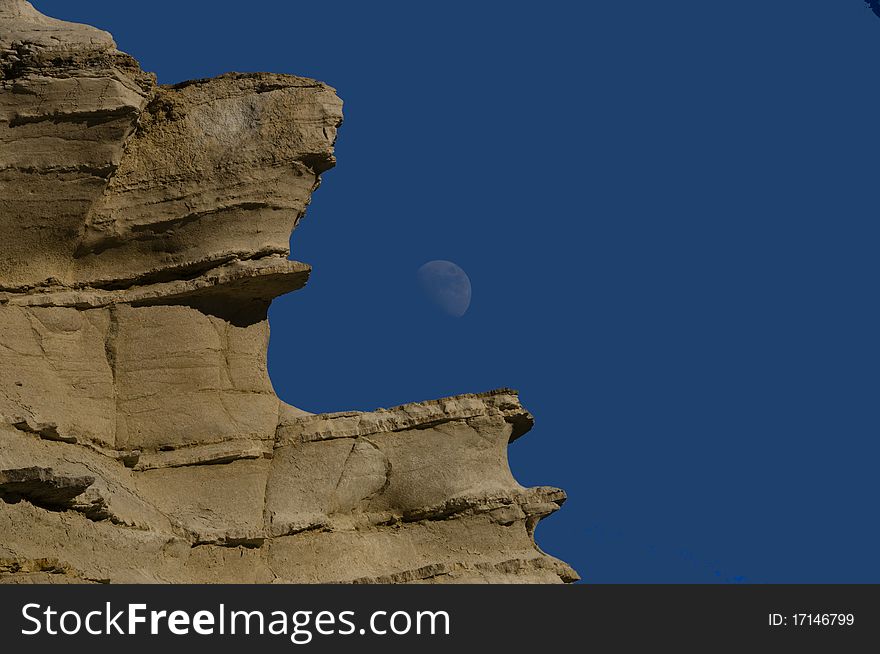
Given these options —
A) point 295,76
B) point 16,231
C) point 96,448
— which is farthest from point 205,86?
point 96,448

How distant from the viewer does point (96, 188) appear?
20547 millimetres

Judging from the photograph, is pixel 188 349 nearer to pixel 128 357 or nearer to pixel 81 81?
pixel 128 357

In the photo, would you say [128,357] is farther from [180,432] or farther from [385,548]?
[385,548]

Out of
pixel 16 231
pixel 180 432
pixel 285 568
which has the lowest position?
pixel 285 568

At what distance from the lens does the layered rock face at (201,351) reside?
785 inches

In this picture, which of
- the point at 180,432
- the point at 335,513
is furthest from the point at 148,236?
the point at 335,513

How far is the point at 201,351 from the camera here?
20.8m

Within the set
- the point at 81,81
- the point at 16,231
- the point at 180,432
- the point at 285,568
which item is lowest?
the point at 285,568

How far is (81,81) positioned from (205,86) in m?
1.46

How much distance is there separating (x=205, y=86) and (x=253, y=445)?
3.78 m

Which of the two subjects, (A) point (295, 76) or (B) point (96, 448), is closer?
(B) point (96, 448)

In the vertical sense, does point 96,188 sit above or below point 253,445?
above

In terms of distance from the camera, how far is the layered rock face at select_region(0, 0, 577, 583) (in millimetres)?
19938

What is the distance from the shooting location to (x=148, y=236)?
2089 centimetres
